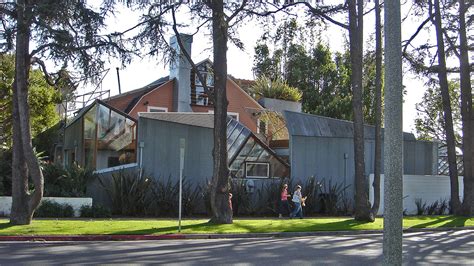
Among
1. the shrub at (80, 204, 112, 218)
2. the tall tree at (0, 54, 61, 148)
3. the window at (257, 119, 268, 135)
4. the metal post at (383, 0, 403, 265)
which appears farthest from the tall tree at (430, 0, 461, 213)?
the metal post at (383, 0, 403, 265)

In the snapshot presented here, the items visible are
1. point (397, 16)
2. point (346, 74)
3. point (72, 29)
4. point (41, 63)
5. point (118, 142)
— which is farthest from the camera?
point (346, 74)

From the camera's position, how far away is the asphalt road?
1127 cm

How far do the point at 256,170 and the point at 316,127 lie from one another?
174 inches

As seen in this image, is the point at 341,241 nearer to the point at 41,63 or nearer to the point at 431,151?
the point at 41,63

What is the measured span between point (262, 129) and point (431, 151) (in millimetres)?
11105

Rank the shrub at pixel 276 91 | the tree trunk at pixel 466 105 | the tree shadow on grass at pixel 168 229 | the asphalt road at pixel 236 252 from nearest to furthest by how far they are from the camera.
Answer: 1. the asphalt road at pixel 236 252
2. the tree shadow on grass at pixel 168 229
3. the tree trunk at pixel 466 105
4. the shrub at pixel 276 91

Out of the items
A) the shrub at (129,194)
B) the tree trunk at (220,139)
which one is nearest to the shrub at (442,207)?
the tree trunk at (220,139)

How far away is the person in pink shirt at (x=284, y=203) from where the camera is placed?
972 inches

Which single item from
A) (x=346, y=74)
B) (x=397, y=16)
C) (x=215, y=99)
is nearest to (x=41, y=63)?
(x=215, y=99)

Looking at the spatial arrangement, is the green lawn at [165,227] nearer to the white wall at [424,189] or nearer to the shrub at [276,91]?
the white wall at [424,189]

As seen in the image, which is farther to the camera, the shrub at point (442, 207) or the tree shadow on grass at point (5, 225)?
the shrub at point (442, 207)

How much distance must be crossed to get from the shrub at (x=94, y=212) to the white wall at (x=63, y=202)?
0.17m

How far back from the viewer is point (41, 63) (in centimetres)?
1872

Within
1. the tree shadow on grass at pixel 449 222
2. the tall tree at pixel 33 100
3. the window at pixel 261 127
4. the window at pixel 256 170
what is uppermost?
the tall tree at pixel 33 100
